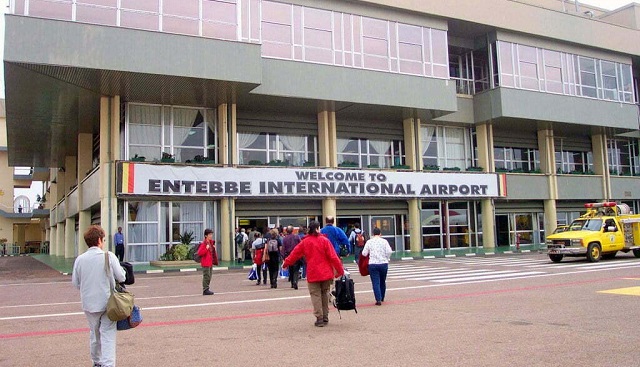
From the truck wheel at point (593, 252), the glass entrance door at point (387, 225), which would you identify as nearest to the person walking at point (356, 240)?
the glass entrance door at point (387, 225)

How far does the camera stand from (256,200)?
1097 inches

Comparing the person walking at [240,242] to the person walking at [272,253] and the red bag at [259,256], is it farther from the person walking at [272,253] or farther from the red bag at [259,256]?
the person walking at [272,253]

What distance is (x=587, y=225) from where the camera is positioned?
Answer: 21844mm

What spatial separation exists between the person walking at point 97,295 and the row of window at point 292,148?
19.9 m

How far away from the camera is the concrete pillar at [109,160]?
2362 centimetres

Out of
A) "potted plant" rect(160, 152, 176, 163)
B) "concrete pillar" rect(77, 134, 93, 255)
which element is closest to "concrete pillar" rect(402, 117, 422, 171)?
"potted plant" rect(160, 152, 176, 163)

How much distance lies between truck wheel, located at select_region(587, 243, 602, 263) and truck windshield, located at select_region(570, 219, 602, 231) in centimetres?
82

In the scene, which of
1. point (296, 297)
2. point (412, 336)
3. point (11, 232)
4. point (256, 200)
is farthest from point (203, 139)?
point (11, 232)

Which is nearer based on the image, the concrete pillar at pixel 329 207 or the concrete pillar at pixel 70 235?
the concrete pillar at pixel 329 207

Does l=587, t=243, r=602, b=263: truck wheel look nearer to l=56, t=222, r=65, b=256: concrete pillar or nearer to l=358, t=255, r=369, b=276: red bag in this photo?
l=358, t=255, r=369, b=276: red bag

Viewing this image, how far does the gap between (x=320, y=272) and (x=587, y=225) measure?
55.3 feet

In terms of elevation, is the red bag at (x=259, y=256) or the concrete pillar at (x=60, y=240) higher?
the concrete pillar at (x=60, y=240)

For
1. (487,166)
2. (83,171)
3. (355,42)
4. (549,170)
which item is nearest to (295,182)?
(355,42)

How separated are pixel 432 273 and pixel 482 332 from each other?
35.0 ft
